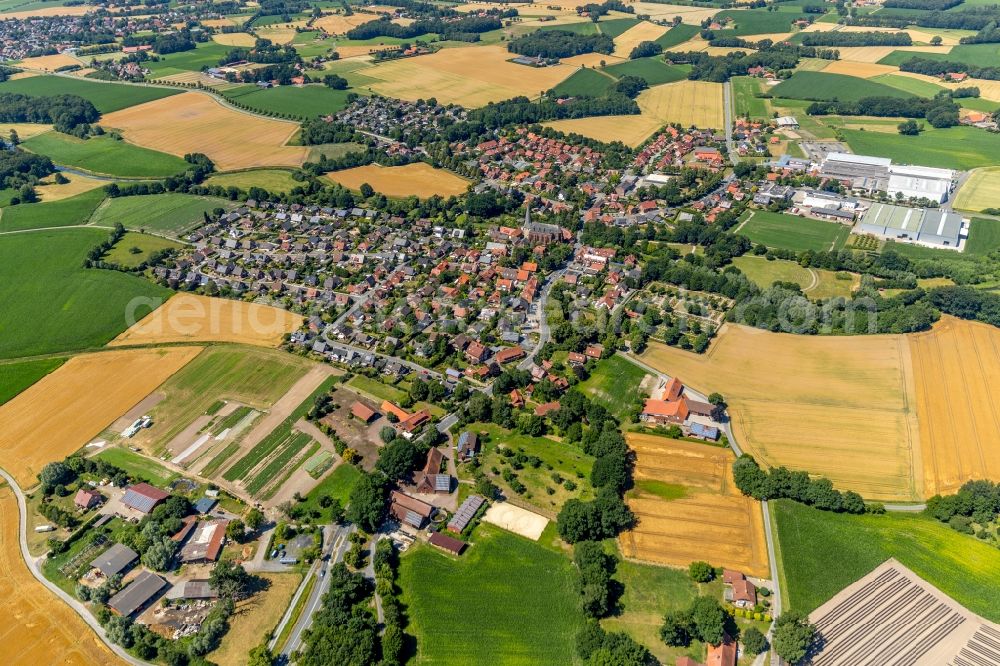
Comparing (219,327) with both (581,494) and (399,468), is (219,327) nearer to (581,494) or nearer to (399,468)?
(399,468)

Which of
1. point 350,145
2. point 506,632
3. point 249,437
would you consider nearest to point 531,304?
point 249,437

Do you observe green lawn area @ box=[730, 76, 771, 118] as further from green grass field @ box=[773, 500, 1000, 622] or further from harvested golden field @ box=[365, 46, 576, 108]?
green grass field @ box=[773, 500, 1000, 622]

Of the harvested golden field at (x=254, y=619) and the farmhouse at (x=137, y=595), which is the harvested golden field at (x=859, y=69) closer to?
the harvested golden field at (x=254, y=619)

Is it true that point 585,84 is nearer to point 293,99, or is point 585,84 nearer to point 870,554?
point 293,99

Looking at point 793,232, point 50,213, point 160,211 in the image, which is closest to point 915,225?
point 793,232

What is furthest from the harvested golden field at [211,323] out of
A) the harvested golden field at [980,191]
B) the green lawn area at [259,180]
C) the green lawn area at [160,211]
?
the harvested golden field at [980,191]

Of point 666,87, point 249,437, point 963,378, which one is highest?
point 666,87
